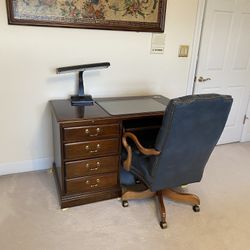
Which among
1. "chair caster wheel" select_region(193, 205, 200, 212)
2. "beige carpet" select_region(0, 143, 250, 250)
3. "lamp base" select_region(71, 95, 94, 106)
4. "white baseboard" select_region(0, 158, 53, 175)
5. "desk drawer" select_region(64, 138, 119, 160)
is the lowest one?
"beige carpet" select_region(0, 143, 250, 250)

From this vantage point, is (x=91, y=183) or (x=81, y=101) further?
(x=81, y=101)

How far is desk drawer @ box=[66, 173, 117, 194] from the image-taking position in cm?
194

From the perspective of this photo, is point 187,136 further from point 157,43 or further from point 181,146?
point 157,43

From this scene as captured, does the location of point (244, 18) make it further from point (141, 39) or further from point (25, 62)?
point (25, 62)

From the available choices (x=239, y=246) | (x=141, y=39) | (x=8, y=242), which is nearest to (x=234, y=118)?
(x=141, y=39)

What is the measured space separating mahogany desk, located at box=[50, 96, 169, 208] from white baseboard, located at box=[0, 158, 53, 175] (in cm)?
55

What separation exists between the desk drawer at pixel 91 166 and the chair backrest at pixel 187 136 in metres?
0.38

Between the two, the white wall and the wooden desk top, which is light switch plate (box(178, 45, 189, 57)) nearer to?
the white wall

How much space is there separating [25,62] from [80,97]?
20.9 inches

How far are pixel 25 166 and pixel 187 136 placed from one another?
5.30 feet

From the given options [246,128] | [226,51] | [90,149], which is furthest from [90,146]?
[246,128]

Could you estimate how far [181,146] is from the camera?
64.2 inches

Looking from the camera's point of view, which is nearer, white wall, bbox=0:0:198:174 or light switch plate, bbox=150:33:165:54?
white wall, bbox=0:0:198:174

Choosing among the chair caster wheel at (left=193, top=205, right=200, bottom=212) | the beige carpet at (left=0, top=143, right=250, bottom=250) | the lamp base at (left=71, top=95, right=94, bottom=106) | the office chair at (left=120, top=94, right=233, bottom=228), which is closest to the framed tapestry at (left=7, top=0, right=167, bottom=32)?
the lamp base at (left=71, top=95, right=94, bottom=106)
